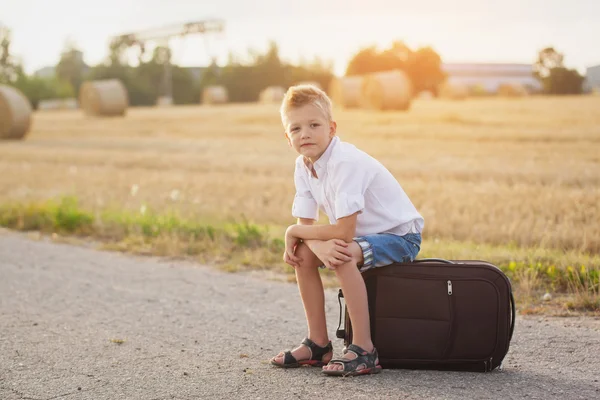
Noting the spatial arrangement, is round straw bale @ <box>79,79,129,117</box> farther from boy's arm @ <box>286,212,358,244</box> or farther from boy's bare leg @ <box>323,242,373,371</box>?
boy's bare leg @ <box>323,242,373,371</box>

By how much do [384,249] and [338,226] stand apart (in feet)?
0.78

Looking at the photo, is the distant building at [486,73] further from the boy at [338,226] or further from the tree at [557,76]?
the boy at [338,226]

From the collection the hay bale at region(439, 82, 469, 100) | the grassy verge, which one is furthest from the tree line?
the grassy verge

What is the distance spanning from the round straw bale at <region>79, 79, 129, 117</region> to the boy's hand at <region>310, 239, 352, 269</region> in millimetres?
26907

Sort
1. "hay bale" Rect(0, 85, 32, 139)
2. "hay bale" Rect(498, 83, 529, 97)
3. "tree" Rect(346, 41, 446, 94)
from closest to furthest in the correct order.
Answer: "hay bale" Rect(0, 85, 32, 139), "hay bale" Rect(498, 83, 529, 97), "tree" Rect(346, 41, 446, 94)

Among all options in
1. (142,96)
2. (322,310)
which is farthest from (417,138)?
(142,96)

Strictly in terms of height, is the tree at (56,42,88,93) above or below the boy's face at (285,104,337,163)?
above

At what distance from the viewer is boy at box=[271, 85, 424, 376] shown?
11.2 ft

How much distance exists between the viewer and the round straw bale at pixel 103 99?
29.1m

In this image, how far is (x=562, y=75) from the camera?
32625 mm

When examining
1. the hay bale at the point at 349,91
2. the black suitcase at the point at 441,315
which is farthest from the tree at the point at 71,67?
the black suitcase at the point at 441,315

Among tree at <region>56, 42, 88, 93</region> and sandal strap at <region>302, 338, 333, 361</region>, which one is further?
tree at <region>56, 42, 88, 93</region>

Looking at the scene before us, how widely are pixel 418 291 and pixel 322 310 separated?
459mm

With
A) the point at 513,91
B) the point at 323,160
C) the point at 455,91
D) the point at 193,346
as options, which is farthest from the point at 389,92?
the point at 323,160
